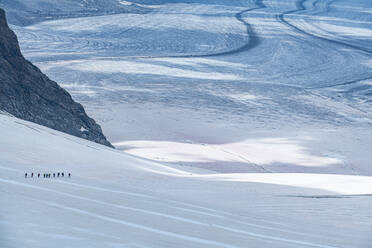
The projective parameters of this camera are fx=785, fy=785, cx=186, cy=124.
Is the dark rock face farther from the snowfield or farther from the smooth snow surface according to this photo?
the smooth snow surface

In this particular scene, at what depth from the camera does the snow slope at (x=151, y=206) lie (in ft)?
10.3

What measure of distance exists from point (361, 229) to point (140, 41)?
31.0 metres

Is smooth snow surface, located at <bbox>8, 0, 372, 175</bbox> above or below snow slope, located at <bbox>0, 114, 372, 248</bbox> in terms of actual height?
below

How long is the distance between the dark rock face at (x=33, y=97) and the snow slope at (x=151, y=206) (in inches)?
118

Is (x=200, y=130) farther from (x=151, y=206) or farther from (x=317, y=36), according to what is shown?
(x=317, y=36)

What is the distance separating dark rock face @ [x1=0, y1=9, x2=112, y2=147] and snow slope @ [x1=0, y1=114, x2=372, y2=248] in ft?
9.86

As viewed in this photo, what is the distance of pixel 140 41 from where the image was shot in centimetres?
3531

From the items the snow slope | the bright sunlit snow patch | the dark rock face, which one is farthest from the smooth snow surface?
the snow slope

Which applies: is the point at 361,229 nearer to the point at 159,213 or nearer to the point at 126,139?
the point at 159,213

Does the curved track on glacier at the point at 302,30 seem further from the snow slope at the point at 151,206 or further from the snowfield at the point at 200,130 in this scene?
the snow slope at the point at 151,206

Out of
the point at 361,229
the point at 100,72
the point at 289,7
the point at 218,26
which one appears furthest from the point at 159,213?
the point at 289,7

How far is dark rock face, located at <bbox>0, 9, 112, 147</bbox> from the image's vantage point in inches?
427

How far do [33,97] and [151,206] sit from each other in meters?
7.32

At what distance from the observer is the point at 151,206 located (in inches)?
173
